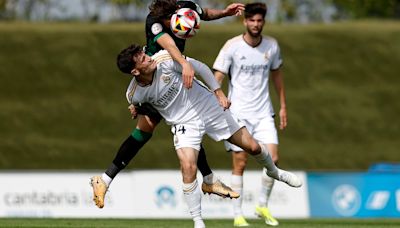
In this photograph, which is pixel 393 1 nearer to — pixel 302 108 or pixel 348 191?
pixel 302 108

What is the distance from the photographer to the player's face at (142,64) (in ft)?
34.1

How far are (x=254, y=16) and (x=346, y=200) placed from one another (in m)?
6.19

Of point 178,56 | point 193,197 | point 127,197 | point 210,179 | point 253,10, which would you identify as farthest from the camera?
point 127,197

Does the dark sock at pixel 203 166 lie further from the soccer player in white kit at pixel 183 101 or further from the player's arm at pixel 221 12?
the player's arm at pixel 221 12

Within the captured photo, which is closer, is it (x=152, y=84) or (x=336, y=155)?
(x=152, y=84)

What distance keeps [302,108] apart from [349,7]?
934cm

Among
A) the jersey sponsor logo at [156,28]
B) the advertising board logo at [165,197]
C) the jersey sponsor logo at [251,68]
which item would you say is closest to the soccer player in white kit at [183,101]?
the jersey sponsor logo at [156,28]

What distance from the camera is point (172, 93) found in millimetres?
10711

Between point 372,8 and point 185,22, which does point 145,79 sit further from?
point 372,8

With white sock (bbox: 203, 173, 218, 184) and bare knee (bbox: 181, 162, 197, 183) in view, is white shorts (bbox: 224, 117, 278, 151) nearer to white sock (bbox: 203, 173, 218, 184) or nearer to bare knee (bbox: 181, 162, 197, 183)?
white sock (bbox: 203, 173, 218, 184)

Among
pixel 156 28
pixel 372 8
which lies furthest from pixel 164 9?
pixel 372 8

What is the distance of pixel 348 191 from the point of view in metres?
18.3

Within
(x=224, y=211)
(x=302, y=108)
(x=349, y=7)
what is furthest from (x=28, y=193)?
(x=349, y=7)

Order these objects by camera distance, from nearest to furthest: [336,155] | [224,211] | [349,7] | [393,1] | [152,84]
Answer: [152,84]
[224,211]
[336,155]
[393,1]
[349,7]
